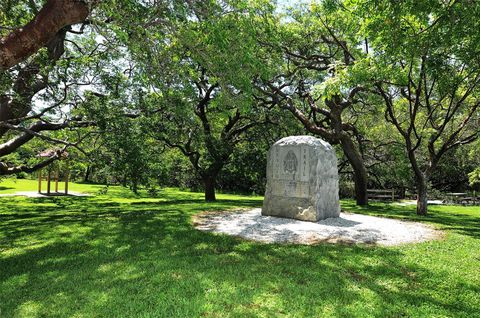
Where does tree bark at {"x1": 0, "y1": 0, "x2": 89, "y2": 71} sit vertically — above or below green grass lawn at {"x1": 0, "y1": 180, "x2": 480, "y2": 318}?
above

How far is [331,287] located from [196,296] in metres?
1.89

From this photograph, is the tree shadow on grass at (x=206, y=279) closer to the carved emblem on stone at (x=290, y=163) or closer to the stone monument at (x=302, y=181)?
the stone monument at (x=302, y=181)

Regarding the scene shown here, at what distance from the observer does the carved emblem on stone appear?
33.5 feet

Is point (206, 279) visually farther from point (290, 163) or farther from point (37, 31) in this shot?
point (290, 163)

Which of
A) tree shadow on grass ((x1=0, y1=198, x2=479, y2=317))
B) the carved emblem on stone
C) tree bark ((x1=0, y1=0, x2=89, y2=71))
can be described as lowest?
tree shadow on grass ((x1=0, y1=198, x2=479, y2=317))

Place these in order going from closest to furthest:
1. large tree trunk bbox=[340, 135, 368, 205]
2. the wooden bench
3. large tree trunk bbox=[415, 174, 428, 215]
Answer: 1. large tree trunk bbox=[415, 174, 428, 215]
2. large tree trunk bbox=[340, 135, 368, 205]
3. the wooden bench

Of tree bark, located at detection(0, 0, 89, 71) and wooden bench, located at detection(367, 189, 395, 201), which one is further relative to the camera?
wooden bench, located at detection(367, 189, 395, 201)

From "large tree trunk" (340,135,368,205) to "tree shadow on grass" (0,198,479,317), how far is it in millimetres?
9105

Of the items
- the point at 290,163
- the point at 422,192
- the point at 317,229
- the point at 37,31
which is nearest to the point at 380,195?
the point at 422,192

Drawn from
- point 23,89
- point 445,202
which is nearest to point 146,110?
point 23,89

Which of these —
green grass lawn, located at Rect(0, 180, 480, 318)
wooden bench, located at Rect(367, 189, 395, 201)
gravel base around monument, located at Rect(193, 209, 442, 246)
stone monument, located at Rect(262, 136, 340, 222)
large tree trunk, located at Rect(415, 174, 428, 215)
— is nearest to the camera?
green grass lawn, located at Rect(0, 180, 480, 318)

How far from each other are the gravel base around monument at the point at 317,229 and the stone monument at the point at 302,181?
35 cm

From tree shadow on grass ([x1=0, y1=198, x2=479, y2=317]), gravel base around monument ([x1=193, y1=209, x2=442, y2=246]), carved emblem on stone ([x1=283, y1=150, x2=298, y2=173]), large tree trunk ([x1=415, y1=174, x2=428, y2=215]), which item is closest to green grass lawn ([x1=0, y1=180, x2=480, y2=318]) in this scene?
tree shadow on grass ([x1=0, y1=198, x2=479, y2=317])

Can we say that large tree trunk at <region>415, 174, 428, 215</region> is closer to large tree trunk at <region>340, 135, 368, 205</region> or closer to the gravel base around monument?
the gravel base around monument
